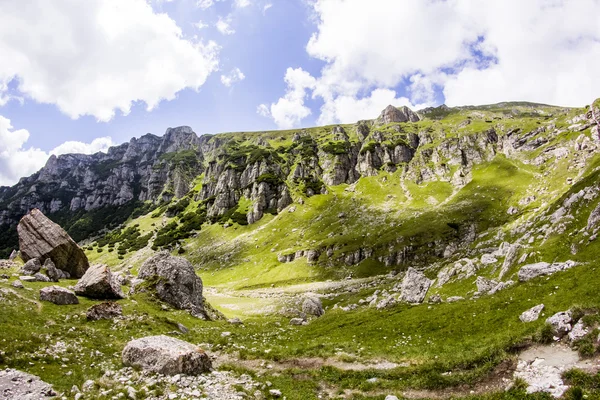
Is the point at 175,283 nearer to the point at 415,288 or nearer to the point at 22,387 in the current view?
the point at 22,387

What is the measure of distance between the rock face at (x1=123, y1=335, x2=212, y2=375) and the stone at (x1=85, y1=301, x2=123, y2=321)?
1597 centimetres

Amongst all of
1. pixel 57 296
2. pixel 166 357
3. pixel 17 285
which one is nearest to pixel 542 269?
pixel 166 357

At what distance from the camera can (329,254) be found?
6117 inches

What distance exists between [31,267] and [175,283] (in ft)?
79.9

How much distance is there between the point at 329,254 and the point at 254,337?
119589 millimetres

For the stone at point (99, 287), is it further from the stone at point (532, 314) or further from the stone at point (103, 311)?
the stone at point (532, 314)

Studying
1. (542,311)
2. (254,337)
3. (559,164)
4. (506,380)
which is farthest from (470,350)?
(559,164)

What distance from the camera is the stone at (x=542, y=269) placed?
3481cm

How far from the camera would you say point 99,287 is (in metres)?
45.7

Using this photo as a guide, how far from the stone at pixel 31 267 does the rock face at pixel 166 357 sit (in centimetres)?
4331

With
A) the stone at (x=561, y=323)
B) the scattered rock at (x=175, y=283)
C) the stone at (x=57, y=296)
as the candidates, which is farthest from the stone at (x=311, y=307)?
the stone at (x=561, y=323)

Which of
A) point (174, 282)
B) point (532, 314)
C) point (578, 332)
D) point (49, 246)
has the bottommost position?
point (532, 314)

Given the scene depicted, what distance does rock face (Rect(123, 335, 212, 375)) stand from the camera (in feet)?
73.7

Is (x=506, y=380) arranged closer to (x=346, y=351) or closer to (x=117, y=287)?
(x=346, y=351)
